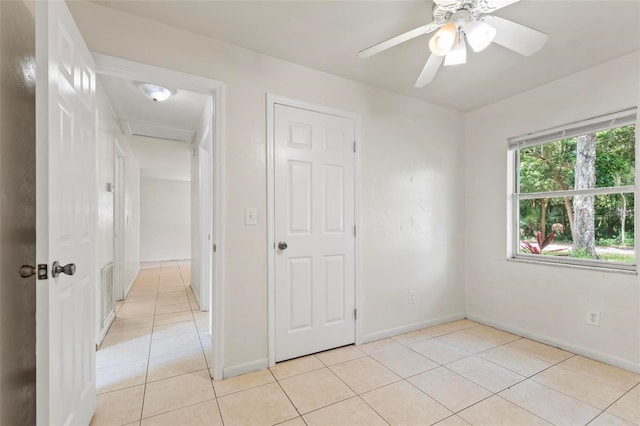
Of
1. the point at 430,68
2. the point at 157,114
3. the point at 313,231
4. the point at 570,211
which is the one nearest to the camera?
the point at 430,68

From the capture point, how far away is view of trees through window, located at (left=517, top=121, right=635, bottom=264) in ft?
7.56

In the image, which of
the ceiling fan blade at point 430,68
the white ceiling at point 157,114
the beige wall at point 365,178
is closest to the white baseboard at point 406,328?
the beige wall at point 365,178

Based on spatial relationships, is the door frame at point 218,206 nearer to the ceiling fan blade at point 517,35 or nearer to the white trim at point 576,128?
the ceiling fan blade at point 517,35

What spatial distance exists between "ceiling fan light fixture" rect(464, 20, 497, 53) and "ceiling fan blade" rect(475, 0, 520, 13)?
60mm

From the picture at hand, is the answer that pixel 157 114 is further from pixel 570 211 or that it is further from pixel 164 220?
pixel 164 220

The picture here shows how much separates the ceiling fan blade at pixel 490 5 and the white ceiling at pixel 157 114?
2390 millimetres

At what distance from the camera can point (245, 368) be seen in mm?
2139

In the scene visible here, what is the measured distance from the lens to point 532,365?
7.44ft

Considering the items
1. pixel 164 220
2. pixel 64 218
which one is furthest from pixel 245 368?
pixel 164 220

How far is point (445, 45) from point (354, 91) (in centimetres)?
123

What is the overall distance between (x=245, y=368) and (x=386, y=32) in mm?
2623

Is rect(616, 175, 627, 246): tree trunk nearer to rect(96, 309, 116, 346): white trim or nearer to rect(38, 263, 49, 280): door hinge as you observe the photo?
rect(38, 263, 49, 280): door hinge

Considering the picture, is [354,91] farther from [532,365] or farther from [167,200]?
[167,200]

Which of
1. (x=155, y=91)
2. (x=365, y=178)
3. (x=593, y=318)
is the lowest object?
(x=593, y=318)
